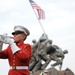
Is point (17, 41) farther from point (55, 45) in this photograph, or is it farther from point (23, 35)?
point (55, 45)

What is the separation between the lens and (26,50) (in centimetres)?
391

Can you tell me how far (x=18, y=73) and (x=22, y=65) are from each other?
10 cm

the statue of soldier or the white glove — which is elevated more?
the white glove

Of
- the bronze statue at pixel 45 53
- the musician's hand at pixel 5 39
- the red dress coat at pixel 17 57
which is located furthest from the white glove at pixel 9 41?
Result: the bronze statue at pixel 45 53

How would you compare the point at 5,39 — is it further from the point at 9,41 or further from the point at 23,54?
the point at 23,54

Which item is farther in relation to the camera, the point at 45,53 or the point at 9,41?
the point at 45,53

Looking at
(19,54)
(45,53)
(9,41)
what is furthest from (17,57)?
(45,53)

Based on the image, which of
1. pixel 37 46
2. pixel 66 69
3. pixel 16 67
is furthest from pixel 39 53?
pixel 16 67

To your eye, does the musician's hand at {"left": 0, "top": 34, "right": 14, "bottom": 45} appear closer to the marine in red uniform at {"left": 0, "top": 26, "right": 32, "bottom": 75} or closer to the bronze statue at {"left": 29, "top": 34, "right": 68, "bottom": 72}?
the marine in red uniform at {"left": 0, "top": 26, "right": 32, "bottom": 75}

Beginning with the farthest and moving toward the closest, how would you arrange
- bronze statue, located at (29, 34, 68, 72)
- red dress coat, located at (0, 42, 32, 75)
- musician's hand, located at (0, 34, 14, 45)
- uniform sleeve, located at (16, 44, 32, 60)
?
bronze statue, located at (29, 34, 68, 72) < red dress coat, located at (0, 42, 32, 75) < uniform sleeve, located at (16, 44, 32, 60) < musician's hand, located at (0, 34, 14, 45)

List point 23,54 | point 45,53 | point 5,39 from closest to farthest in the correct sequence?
point 5,39
point 23,54
point 45,53

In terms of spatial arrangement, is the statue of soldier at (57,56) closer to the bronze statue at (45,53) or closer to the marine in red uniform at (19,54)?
the bronze statue at (45,53)

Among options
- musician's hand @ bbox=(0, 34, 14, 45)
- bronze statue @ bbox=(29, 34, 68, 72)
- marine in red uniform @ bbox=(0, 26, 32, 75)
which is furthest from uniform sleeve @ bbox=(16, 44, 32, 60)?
bronze statue @ bbox=(29, 34, 68, 72)

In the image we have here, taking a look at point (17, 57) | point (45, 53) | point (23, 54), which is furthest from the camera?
point (45, 53)
